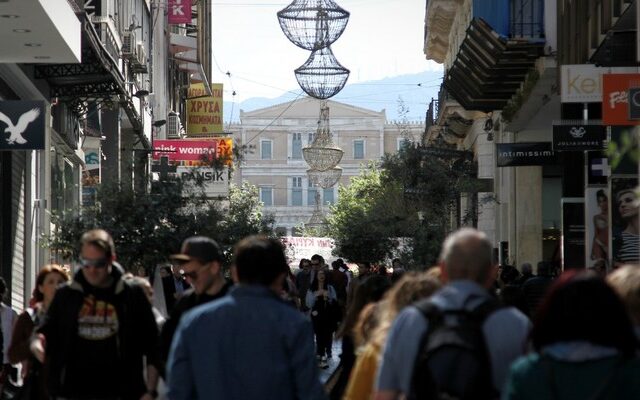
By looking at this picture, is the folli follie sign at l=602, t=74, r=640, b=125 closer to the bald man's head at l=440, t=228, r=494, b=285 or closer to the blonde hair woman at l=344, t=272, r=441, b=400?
the blonde hair woman at l=344, t=272, r=441, b=400

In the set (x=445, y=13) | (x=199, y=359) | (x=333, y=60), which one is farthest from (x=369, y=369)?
(x=445, y=13)

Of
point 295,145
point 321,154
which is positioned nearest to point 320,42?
point 321,154

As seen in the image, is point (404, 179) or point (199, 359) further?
point (404, 179)

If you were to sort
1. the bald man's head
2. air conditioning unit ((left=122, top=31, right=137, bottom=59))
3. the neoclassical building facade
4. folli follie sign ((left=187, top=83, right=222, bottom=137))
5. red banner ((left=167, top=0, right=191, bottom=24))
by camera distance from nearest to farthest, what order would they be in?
the bald man's head < air conditioning unit ((left=122, top=31, right=137, bottom=59)) < red banner ((left=167, top=0, right=191, bottom=24)) < folli follie sign ((left=187, top=83, right=222, bottom=137)) < the neoclassical building facade

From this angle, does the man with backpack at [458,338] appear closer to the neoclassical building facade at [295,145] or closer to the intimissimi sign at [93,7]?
the intimissimi sign at [93,7]

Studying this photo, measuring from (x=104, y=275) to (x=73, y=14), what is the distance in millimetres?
13867

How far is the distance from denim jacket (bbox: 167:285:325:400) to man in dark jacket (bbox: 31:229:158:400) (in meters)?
2.01

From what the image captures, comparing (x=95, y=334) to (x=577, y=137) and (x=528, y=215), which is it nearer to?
(x=577, y=137)

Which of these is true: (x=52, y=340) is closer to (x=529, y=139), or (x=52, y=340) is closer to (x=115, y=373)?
(x=115, y=373)

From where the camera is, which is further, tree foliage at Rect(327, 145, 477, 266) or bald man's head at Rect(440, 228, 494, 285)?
tree foliage at Rect(327, 145, 477, 266)

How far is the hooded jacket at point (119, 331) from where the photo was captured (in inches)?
379

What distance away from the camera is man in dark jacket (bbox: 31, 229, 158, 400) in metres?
9.60

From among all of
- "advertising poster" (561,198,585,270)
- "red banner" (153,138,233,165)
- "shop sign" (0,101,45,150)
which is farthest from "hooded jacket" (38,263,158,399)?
"red banner" (153,138,233,165)

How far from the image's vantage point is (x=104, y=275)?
9.79m
